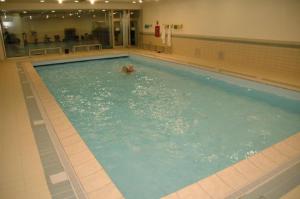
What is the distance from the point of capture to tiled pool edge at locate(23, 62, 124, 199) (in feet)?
6.48

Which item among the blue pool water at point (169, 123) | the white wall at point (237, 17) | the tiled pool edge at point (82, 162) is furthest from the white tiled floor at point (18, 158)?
the white wall at point (237, 17)

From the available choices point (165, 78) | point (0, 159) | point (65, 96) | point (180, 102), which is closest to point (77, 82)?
point (65, 96)

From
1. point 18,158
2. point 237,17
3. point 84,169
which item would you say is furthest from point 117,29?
point 84,169

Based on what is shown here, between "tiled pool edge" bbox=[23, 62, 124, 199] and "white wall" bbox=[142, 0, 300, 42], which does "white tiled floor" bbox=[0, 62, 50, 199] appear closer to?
"tiled pool edge" bbox=[23, 62, 124, 199]

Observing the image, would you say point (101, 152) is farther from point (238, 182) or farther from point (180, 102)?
point (180, 102)

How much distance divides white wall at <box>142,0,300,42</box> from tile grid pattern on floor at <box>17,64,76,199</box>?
5694 mm

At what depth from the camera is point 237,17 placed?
269 inches

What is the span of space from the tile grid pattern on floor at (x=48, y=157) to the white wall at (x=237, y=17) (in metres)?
5.69

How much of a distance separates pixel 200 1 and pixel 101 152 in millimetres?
6841

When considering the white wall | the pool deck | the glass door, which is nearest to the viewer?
the pool deck

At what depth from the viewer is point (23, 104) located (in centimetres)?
405

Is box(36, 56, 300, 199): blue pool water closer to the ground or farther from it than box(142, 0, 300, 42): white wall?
closer to the ground

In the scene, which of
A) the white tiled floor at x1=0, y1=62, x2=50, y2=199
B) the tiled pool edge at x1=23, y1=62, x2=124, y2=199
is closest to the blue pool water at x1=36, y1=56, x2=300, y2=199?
the tiled pool edge at x1=23, y1=62, x2=124, y2=199

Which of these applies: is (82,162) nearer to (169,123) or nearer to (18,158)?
(18,158)
